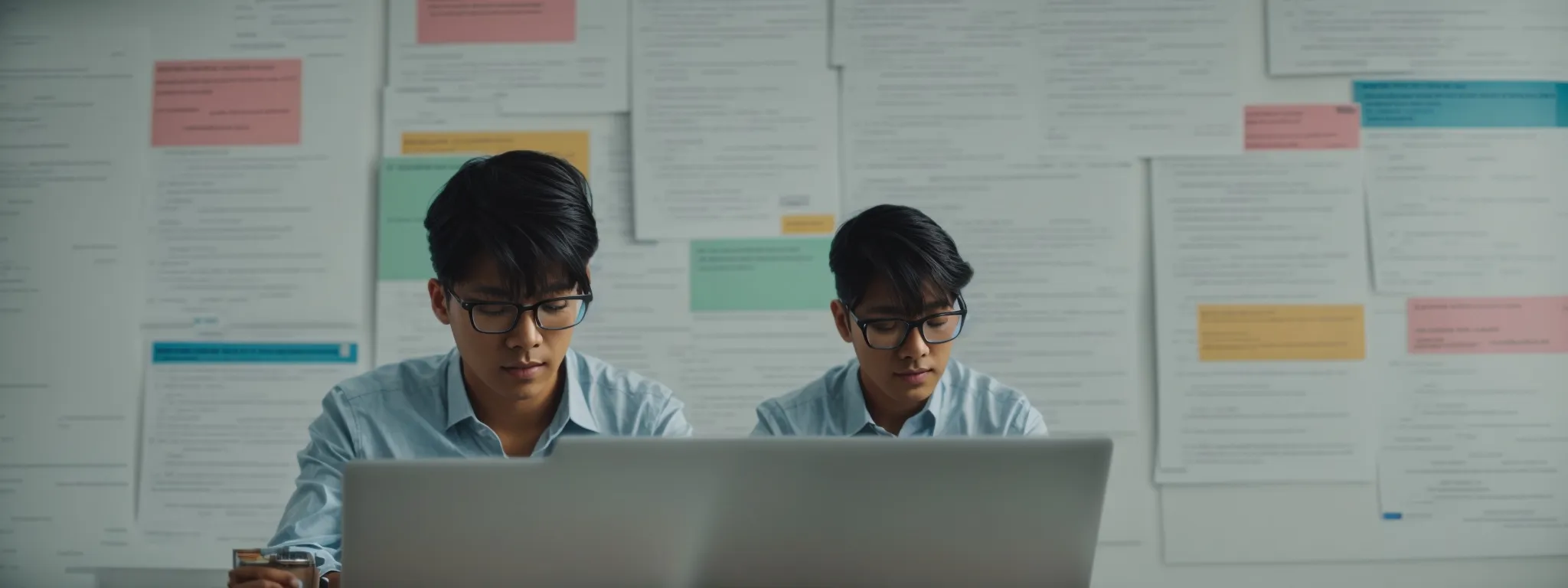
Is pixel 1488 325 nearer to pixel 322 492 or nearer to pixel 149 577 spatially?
pixel 322 492

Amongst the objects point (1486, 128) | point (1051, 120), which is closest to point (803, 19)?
point (1051, 120)

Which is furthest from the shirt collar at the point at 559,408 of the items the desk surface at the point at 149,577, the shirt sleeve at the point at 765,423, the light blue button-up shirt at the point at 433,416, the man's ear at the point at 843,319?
the desk surface at the point at 149,577

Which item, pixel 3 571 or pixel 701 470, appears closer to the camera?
pixel 701 470

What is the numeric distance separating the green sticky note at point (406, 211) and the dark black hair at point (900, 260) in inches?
38.9

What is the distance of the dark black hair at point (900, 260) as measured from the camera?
146 centimetres

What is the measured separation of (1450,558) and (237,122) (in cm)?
264

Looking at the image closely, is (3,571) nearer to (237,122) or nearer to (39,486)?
(39,486)

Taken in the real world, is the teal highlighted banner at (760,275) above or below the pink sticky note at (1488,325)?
above

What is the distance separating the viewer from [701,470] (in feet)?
2.14

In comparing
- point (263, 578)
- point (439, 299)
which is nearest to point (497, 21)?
point (439, 299)

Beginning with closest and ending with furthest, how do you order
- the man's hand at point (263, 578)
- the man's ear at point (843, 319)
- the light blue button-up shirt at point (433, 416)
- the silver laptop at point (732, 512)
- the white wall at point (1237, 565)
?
the silver laptop at point (732, 512)
the man's hand at point (263, 578)
the light blue button-up shirt at point (433, 416)
the man's ear at point (843, 319)
the white wall at point (1237, 565)

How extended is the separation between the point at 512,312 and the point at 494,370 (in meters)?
0.08

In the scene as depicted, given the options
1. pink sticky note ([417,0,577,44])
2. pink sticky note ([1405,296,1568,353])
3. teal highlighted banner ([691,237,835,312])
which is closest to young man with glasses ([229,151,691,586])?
teal highlighted banner ([691,237,835,312])

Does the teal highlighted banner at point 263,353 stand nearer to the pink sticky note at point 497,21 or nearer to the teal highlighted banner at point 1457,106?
the pink sticky note at point 497,21
